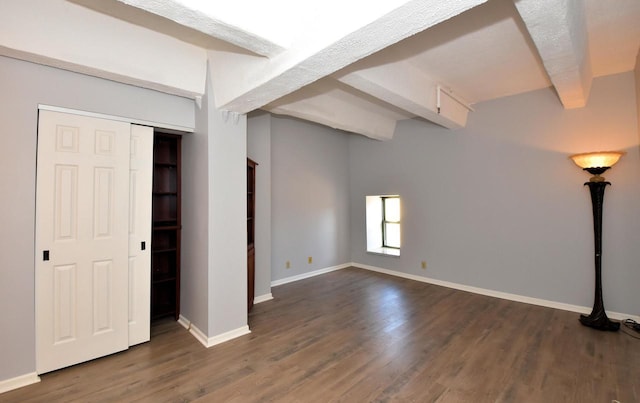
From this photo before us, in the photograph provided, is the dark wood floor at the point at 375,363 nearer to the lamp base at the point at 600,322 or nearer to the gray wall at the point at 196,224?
the lamp base at the point at 600,322

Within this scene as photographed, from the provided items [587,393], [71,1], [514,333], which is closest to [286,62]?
[71,1]

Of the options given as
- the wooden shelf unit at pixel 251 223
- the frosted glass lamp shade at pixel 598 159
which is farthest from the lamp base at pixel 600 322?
the wooden shelf unit at pixel 251 223

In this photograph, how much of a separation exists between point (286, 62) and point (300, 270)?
3841 millimetres

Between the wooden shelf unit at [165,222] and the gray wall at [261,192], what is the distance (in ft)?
3.34

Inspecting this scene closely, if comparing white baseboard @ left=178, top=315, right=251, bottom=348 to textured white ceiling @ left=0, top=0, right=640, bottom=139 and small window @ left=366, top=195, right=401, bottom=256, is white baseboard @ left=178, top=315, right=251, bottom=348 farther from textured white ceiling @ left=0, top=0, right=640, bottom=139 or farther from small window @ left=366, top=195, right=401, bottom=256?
small window @ left=366, top=195, right=401, bottom=256

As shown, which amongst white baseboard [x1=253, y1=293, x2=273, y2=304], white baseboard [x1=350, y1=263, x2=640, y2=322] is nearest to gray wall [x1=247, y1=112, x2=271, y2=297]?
white baseboard [x1=253, y1=293, x2=273, y2=304]

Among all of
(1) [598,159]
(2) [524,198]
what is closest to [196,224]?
(2) [524,198]

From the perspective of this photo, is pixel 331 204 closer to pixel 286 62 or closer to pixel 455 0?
pixel 286 62

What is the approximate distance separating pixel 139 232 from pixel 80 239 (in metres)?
0.46

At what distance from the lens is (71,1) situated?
6.87 feet

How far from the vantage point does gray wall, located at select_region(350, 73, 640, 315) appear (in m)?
3.33

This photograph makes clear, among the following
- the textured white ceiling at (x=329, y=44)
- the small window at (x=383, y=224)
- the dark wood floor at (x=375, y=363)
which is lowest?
the dark wood floor at (x=375, y=363)

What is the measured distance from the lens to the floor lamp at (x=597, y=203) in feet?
10.2

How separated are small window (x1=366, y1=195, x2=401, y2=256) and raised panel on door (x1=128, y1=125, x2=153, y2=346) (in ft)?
13.2
